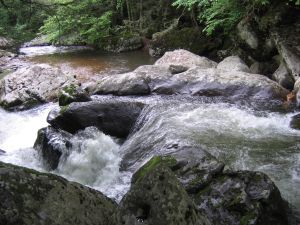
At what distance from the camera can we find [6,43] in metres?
24.7

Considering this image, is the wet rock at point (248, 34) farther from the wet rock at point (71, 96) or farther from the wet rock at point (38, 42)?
the wet rock at point (38, 42)

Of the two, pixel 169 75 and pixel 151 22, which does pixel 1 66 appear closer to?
pixel 151 22

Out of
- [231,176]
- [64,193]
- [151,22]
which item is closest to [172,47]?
[151,22]

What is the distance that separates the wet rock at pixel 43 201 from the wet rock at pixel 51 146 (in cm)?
445

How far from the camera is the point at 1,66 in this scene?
56.9 ft

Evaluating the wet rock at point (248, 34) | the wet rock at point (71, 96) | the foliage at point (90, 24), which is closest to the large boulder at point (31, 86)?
the wet rock at point (71, 96)

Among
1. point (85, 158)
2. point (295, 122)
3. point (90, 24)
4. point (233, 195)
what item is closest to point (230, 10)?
point (295, 122)

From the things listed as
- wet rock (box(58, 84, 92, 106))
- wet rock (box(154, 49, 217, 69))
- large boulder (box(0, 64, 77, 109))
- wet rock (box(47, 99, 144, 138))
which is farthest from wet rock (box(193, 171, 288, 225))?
wet rock (box(154, 49, 217, 69))

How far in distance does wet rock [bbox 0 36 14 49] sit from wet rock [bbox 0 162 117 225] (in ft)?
76.3

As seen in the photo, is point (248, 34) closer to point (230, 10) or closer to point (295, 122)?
point (230, 10)

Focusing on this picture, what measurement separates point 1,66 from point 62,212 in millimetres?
16075

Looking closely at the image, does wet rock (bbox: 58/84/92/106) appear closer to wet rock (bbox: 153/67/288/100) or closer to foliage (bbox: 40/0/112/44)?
wet rock (bbox: 153/67/288/100)

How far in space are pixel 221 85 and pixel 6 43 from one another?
747 inches

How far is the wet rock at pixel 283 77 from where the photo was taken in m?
10.4
